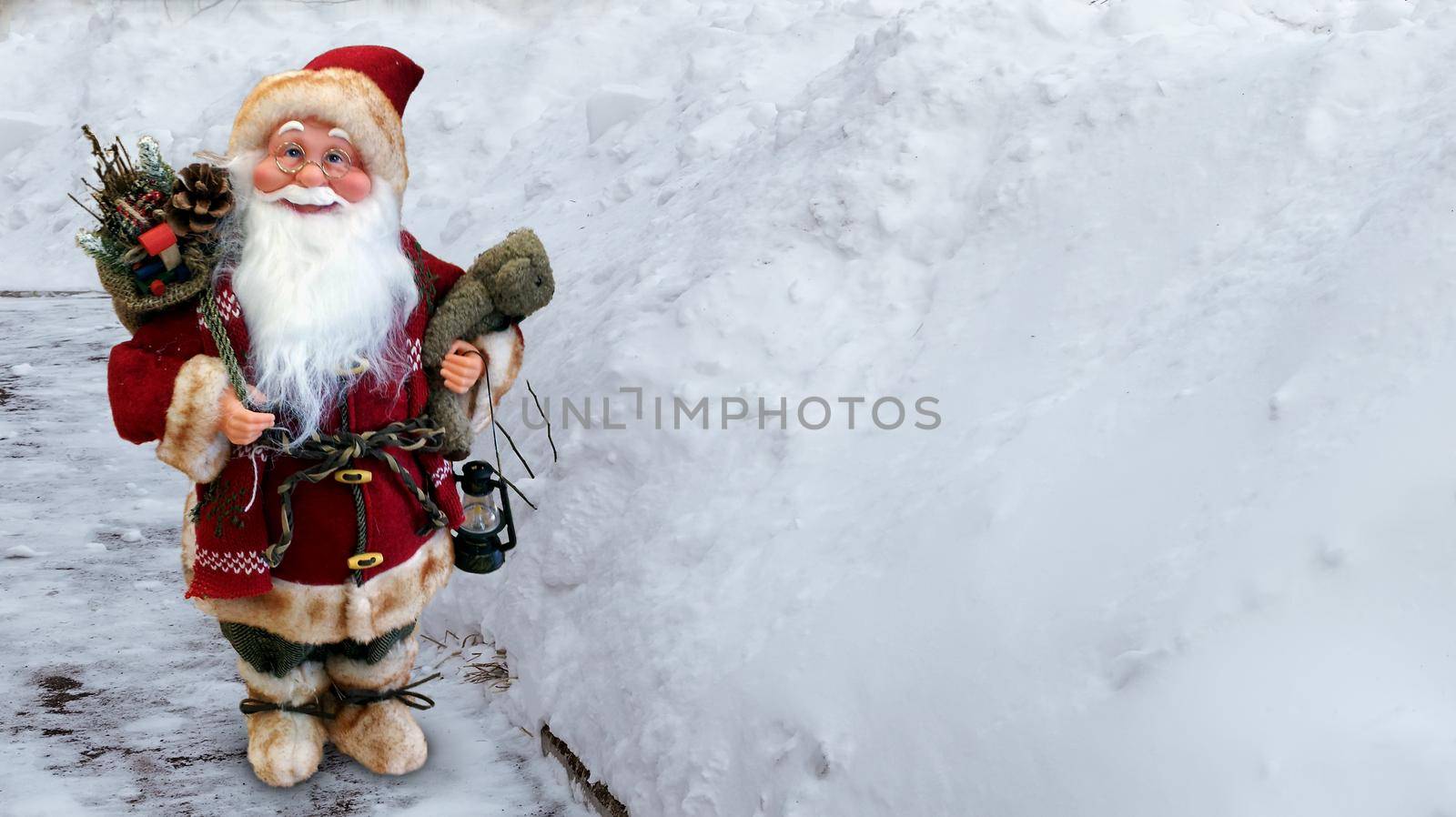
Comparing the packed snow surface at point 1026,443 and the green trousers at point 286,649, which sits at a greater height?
the packed snow surface at point 1026,443

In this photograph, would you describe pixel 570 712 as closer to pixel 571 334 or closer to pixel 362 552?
pixel 362 552

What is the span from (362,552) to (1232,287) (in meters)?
2.00

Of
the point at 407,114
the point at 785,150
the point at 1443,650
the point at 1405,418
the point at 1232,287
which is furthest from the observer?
the point at 407,114

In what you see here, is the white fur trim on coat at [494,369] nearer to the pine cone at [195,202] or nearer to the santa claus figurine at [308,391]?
the santa claus figurine at [308,391]

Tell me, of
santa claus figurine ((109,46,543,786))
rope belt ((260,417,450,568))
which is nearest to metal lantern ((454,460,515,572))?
santa claus figurine ((109,46,543,786))

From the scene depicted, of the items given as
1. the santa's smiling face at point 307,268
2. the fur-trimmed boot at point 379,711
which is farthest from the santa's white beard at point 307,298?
the fur-trimmed boot at point 379,711

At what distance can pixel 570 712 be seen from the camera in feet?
9.23

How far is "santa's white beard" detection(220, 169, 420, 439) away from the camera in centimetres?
Answer: 238

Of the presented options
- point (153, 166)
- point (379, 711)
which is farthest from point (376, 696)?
point (153, 166)

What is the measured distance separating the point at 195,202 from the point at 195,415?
0.44 metres

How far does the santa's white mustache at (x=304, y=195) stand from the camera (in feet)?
7.80

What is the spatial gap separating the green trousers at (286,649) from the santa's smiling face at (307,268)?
544 millimetres

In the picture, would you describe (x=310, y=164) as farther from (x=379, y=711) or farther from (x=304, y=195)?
(x=379, y=711)

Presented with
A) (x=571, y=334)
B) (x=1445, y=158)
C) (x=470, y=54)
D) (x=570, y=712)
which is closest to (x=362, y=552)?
(x=570, y=712)
